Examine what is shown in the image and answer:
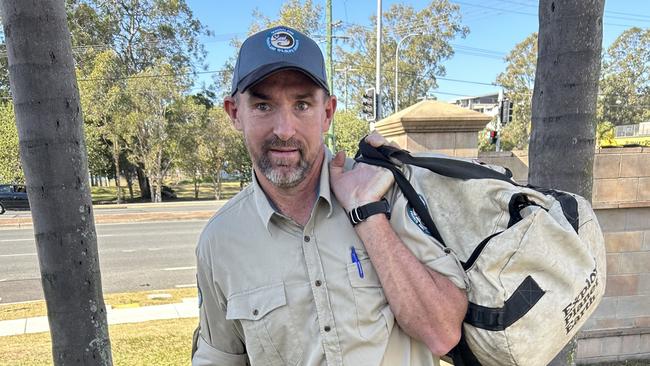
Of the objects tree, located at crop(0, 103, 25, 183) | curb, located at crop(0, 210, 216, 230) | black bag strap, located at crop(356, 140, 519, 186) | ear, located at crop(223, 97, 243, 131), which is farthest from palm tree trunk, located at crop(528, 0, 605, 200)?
tree, located at crop(0, 103, 25, 183)

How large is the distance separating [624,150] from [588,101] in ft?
7.65

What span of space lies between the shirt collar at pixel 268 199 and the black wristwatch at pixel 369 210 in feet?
0.41

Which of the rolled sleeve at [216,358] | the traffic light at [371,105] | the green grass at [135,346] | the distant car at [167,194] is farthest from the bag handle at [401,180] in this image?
the distant car at [167,194]

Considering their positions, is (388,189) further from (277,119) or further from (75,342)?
(75,342)

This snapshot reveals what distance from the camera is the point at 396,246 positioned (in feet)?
4.09

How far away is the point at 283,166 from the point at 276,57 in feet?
1.13

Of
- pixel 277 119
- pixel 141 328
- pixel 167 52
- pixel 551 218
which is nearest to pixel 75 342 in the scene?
pixel 277 119

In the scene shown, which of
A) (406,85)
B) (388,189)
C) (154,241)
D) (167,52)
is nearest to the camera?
(388,189)

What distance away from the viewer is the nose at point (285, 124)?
138 cm

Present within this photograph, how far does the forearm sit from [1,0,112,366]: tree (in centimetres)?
133

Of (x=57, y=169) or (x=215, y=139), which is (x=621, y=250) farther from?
(x=215, y=139)

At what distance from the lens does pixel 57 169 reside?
1.79 meters

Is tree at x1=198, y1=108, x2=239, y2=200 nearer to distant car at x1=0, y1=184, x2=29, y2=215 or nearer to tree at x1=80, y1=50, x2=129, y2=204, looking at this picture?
tree at x1=80, y1=50, x2=129, y2=204

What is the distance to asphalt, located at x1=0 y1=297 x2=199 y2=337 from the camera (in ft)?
16.0
